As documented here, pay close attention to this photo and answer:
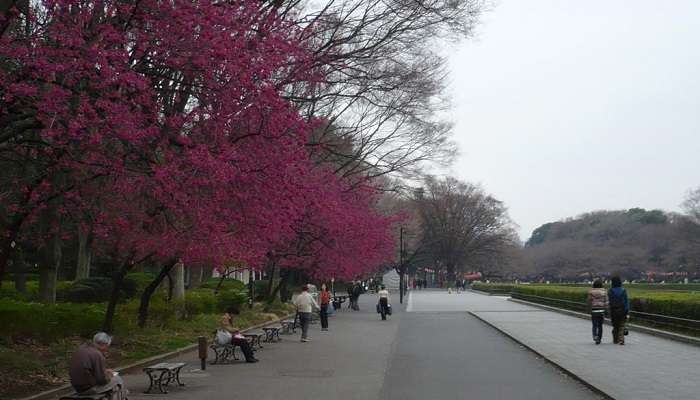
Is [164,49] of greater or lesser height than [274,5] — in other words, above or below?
below

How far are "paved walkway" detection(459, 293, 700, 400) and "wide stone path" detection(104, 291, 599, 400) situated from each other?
47 cm

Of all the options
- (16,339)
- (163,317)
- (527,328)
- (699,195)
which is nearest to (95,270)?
(163,317)

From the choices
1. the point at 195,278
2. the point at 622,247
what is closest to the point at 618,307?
the point at 195,278

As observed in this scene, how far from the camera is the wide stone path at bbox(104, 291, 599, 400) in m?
12.5

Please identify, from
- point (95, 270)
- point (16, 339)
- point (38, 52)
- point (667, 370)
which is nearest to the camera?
point (38, 52)

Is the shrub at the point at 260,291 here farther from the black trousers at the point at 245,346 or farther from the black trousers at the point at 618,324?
the black trousers at the point at 245,346

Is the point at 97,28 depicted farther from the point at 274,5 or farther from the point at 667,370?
the point at 667,370

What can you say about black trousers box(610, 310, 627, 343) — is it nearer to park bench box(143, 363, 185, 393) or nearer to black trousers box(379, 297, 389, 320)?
park bench box(143, 363, 185, 393)

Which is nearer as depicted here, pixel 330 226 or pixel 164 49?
pixel 164 49

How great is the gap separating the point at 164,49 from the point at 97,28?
1001 mm

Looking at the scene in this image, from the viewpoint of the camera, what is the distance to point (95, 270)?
45.3 metres

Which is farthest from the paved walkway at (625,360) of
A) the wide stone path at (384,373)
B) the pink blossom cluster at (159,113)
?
the pink blossom cluster at (159,113)

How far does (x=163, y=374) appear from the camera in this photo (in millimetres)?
13117

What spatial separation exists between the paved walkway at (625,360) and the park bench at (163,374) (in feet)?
22.8
